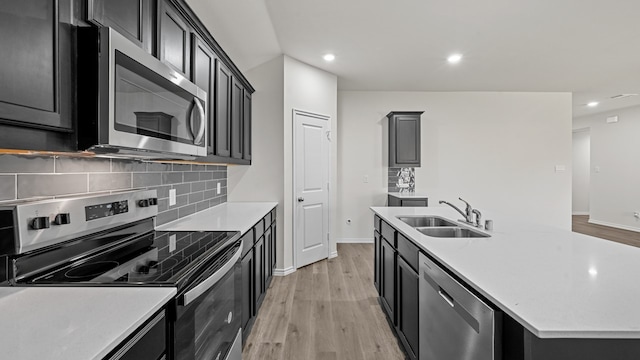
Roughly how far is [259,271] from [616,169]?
8.15 m

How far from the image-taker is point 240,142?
128 inches

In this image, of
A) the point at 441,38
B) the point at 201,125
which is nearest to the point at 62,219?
the point at 201,125

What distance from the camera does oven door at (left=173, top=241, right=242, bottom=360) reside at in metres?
1.07

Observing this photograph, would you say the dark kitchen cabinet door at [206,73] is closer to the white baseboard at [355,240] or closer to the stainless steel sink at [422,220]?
the stainless steel sink at [422,220]

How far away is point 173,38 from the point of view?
5.81 ft

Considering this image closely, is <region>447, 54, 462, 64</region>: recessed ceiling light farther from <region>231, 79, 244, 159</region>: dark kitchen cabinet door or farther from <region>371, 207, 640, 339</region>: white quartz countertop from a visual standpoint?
<region>371, 207, 640, 339</region>: white quartz countertop

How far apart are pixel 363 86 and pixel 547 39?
2.53 m

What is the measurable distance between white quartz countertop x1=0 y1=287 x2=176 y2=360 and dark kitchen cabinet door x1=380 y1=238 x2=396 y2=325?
5.41ft

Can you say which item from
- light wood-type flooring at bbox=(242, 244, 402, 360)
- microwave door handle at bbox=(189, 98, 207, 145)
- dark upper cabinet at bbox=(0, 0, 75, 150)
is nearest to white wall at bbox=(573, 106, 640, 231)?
light wood-type flooring at bbox=(242, 244, 402, 360)

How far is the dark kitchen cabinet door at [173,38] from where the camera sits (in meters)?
1.61

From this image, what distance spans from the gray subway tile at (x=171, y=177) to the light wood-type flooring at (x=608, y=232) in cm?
689

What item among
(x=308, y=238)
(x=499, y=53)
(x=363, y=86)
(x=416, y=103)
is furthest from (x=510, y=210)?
(x=308, y=238)

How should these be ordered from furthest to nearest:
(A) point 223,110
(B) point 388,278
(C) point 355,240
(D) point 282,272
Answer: (C) point 355,240, (D) point 282,272, (A) point 223,110, (B) point 388,278

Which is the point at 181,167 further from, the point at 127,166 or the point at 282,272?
the point at 282,272
